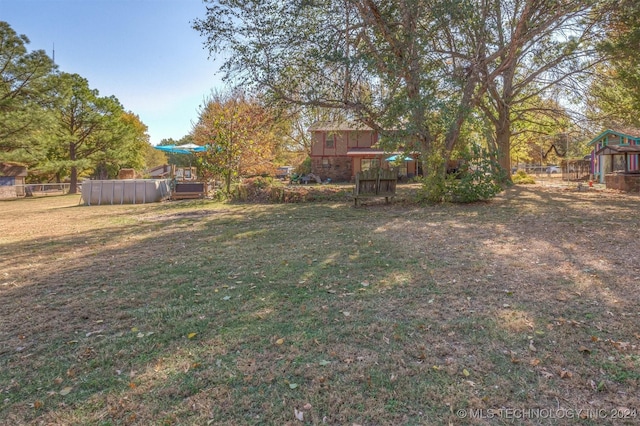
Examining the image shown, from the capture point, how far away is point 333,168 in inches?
1203

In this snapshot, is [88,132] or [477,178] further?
[88,132]

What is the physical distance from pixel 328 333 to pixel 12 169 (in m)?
31.8

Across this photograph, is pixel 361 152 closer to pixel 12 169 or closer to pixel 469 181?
pixel 469 181

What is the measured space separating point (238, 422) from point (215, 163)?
13.9 meters

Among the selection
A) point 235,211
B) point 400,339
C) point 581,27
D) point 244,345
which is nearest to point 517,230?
point 400,339

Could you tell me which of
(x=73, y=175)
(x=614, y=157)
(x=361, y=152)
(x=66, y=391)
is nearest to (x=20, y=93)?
(x=73, y=175)

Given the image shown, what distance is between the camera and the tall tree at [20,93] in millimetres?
19250

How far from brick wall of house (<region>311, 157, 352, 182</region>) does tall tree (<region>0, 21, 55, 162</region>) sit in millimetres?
18639

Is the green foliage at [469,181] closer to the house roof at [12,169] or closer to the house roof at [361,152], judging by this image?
the house roof at [361,152]

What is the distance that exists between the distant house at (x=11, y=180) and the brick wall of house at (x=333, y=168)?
69.6 ft

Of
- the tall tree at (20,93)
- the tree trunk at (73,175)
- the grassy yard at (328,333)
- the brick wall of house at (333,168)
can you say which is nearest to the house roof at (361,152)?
the brick wall of house at (333,168)

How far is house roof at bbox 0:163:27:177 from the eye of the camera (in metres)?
24.9

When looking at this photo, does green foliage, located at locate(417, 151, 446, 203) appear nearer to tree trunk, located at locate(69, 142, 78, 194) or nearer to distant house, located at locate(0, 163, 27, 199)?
tree trunk, located at locate(69, 142, 78, 194)

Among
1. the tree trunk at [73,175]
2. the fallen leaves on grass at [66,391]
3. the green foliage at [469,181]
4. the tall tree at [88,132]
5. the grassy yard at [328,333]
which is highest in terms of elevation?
the tall tree at [88,132]
